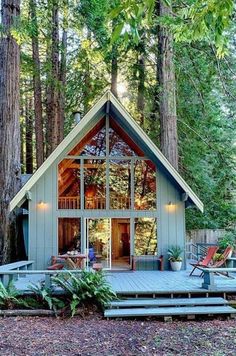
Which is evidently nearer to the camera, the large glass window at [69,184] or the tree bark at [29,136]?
the large glass window at [69,184]

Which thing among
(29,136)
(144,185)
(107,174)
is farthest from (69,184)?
(29,136)

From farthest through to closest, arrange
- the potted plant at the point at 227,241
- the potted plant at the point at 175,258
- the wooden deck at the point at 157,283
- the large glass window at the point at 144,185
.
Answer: the potted plant at the point at 227,241
the large glass window at the point at 144,185
the potted plant at the point at 175,258
the wooden deck at the point at 157,283

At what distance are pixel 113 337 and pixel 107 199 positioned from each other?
5.86 meters

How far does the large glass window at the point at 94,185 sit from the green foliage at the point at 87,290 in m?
4.02

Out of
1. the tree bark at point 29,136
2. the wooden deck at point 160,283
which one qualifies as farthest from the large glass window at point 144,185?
the tree bark at point 29,136

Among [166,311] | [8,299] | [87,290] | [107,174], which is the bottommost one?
[166,311]

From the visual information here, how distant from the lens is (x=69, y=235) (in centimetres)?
1141

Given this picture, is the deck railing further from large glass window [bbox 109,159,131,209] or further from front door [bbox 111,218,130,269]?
large glass window [bbox 109,159,131,209]

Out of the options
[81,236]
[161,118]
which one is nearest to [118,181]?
[81,236]

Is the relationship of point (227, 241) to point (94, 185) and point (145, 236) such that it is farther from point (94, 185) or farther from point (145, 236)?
point (94, 185)

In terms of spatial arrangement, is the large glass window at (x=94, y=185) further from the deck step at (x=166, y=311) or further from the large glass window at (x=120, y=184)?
the deck step at (x=166, y=311)

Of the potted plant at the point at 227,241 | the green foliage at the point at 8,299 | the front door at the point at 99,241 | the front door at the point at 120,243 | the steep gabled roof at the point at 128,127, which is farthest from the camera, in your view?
the potted plant at the point at 227,241

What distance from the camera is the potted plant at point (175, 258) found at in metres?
11.2

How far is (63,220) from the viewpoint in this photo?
11.4 metres
